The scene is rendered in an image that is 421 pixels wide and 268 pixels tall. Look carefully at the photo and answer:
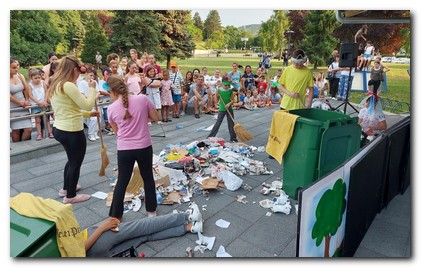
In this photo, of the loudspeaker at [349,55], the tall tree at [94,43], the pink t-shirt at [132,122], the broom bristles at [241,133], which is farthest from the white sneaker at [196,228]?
the tall tree at [94,43]

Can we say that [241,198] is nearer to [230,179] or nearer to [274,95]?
[230,179]

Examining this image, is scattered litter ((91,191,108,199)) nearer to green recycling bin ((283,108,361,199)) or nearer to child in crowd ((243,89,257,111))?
green recycling bin ((283,108,361,199))

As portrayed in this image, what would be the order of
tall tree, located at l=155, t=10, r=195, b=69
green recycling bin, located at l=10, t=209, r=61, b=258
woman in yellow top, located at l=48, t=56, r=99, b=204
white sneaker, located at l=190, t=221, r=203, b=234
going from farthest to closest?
1. tall tree, located at l=155, t=10, r=195, b=69
2. woman in yellow top, located at l=48, t=56, r=99, b=204
3. white sneaker, located at l=190, t=221, r=203, b=234
4. green recycling bin, located at l=10, t=209, r=61, b=258

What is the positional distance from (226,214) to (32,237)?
2.27 meters

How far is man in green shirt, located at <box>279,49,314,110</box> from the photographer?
16.4ft

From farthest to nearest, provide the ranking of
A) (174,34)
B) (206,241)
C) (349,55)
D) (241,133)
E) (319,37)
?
(319,37) < (174,34) < (349,55) < (241,133) < (206,241)

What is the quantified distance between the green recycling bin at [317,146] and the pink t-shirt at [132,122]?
1.94 metres

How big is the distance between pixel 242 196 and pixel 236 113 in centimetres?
634

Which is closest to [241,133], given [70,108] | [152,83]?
[152,83]

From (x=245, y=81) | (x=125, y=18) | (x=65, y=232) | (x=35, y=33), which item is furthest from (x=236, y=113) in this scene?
(x=125, y=18)

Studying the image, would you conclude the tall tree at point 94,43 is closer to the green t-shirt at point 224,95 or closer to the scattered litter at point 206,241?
the green t-shirt at point 224,95

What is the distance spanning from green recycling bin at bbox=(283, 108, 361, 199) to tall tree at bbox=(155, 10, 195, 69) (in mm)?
25405

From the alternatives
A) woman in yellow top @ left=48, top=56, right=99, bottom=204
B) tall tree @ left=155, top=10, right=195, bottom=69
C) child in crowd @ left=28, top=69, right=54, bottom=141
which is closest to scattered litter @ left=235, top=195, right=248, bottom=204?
woman in yellow top @ left=48, top=56, right=99, bottom=204

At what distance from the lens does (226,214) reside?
391 centimetres
